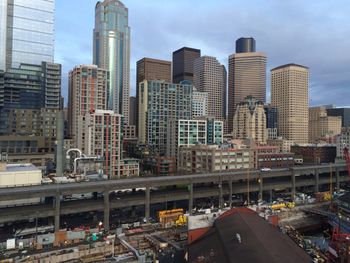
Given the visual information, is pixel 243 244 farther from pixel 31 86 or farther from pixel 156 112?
pixel 31 86

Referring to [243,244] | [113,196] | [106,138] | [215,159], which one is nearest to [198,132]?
[215,159]

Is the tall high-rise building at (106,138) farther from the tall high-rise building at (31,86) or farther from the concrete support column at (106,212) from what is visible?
the tall high-rise building at (31,86)

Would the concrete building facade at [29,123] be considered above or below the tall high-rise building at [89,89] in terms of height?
below

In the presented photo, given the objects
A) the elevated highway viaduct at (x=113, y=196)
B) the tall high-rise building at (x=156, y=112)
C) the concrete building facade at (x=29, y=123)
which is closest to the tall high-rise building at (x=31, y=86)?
the concrete building facade at (x=29, y=123)

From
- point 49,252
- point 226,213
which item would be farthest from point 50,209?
point 226,213

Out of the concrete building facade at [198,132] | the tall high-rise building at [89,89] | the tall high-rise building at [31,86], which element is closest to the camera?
the concrete building facade at [198,132]

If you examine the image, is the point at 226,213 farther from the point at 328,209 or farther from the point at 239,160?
the point at 239,160

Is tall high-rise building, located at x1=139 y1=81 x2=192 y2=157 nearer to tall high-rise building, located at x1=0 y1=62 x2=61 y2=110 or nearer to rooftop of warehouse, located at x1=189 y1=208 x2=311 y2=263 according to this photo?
tall high-rise building, located at x1=0 y1=62 x2=61 y2=110

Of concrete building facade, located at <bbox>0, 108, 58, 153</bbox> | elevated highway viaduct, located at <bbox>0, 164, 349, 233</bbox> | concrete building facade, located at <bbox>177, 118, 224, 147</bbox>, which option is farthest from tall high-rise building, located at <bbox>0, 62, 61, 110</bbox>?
elevated highway viaduct, located at <bbox>0, 164, 349, 233</bbox>
